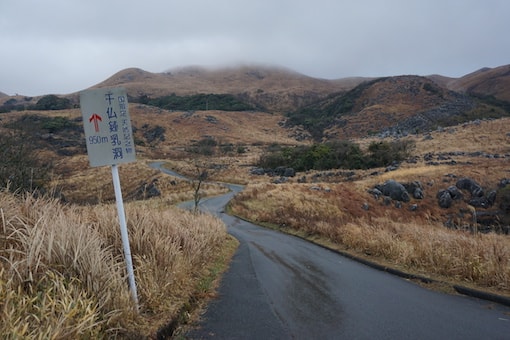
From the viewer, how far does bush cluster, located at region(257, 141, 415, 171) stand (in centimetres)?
3919

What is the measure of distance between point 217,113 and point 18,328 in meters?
111

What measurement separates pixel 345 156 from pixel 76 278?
39716mm

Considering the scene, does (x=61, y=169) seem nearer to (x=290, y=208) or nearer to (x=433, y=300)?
(x=290, y=208)

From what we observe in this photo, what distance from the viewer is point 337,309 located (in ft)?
18.6

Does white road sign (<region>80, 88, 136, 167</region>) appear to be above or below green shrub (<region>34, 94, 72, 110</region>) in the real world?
below

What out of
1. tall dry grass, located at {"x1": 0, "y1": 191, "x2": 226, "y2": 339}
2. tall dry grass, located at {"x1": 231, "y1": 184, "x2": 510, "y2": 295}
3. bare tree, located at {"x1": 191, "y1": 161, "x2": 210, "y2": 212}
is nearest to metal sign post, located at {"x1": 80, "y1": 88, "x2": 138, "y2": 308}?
tall dry grass, located at {"x1": 0, "y1": 191, "x2": 226, "y2": 339}

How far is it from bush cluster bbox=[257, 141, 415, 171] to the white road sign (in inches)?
1468

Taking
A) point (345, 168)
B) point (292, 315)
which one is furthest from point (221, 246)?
point (345, 168)

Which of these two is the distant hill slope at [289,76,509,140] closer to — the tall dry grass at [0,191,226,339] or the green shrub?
the green shrub

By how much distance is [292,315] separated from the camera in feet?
17.7

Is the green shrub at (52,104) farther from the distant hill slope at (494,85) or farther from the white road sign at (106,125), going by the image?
the distant hill slope at (494,85)

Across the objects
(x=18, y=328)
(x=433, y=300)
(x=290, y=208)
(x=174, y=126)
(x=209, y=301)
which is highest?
(x=174, y=126)

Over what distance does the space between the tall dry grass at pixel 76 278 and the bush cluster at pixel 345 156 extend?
36239 millimetres

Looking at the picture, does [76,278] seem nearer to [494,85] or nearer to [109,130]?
[109,130]
